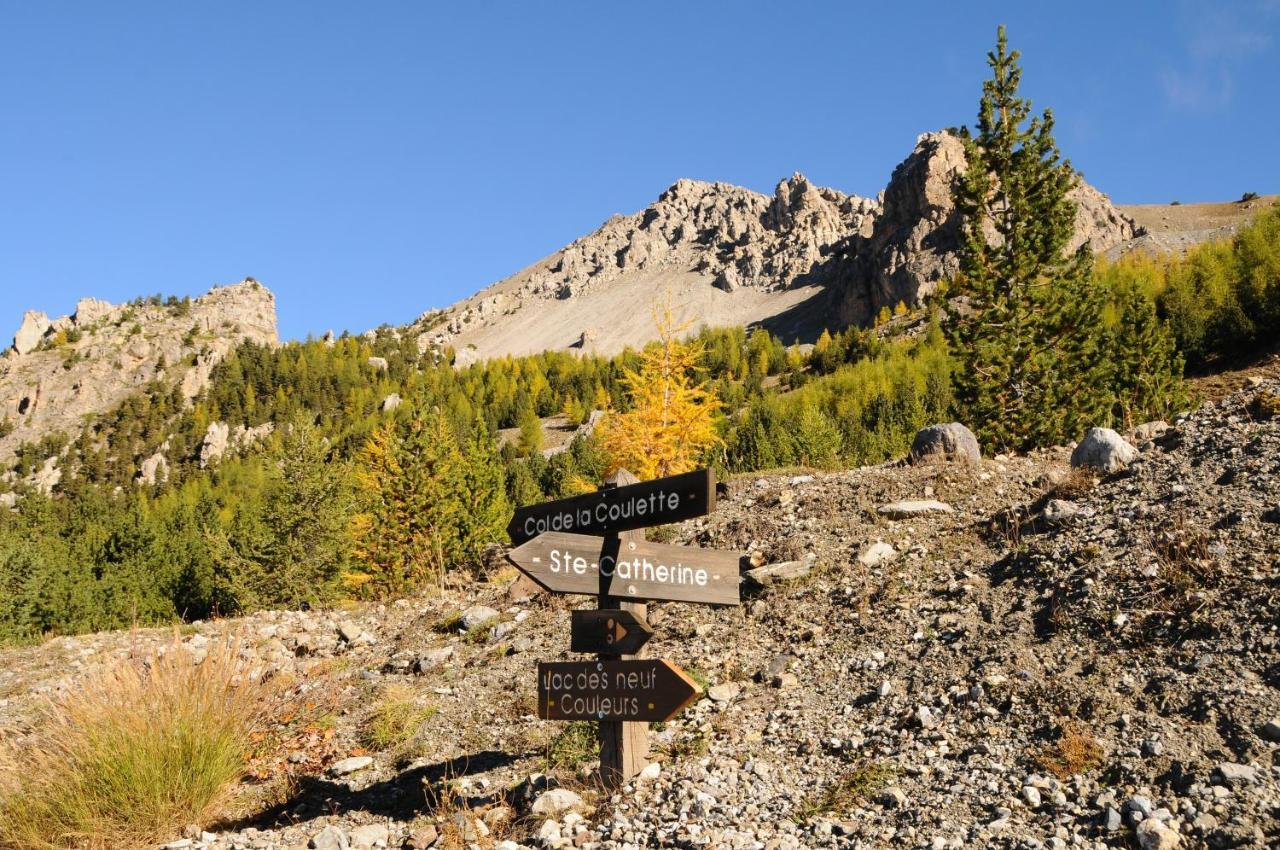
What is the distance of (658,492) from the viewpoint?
6160 mm

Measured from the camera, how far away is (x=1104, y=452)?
440 inches

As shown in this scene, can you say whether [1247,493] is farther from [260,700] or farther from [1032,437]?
[1032,437]

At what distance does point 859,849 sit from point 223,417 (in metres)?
179

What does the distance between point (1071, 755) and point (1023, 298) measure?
20.7 metres

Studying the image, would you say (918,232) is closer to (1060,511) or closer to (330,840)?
(1060,511)

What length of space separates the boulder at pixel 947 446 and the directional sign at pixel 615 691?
10.4 metres

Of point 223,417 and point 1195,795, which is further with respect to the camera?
point 223,417

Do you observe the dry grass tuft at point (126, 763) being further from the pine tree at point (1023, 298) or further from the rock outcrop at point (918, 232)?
the rock outcrop at point (918, 232)

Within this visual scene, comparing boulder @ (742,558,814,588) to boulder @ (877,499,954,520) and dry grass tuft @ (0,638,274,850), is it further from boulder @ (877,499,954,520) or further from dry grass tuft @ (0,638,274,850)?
dry grass tuft @ (0,638,274,850)

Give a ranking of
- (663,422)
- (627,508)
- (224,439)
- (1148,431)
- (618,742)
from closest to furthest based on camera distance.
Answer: (618,742) → (627,508) → (1148,431) → (663,422) → (224,439)

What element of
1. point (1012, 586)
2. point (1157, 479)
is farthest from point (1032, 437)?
point (1012, 586)

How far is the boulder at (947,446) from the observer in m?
14.4

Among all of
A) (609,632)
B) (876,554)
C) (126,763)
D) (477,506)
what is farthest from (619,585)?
(477,506)

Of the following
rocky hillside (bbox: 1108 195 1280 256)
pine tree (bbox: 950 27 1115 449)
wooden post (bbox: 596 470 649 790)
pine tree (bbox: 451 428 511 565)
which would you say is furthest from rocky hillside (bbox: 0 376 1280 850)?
rocky hillside (bbox: 1108 195 1280 256)
